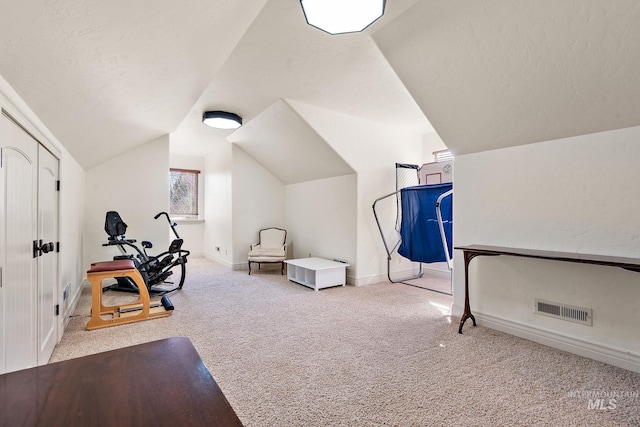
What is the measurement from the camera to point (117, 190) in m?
4.92

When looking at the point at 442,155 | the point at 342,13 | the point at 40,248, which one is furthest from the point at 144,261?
the point at 442,155

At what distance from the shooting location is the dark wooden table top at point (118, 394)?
638 mm

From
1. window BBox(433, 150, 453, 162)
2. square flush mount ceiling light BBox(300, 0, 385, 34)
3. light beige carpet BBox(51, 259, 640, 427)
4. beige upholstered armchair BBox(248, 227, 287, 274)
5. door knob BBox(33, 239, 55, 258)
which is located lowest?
light beige carpet BBox(51, 259, 640, 427)

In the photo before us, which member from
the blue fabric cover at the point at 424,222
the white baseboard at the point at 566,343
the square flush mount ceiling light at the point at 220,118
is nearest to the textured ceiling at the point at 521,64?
the blue fabric cover at the point at 424,222

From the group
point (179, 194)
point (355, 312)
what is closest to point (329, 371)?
point (355, 312)

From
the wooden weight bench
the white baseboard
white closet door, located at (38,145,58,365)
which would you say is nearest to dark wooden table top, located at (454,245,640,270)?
the white baseboard

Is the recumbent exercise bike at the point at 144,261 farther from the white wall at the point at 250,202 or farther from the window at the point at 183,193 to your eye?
the window at the point at 183,193

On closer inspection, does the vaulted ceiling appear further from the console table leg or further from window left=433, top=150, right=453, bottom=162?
window left=433, top=150, right=453, bottom=162

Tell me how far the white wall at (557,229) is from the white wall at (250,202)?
413 centimetres

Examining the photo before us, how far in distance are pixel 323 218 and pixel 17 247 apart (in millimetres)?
4188

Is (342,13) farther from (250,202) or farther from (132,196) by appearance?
(250,202)

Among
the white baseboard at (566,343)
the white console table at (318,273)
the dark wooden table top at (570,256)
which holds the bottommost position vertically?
the white baseboard at (566,343)

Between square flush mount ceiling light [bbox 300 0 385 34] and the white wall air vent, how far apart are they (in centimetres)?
272

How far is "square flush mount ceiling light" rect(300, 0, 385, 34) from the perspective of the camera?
6.07 feet
